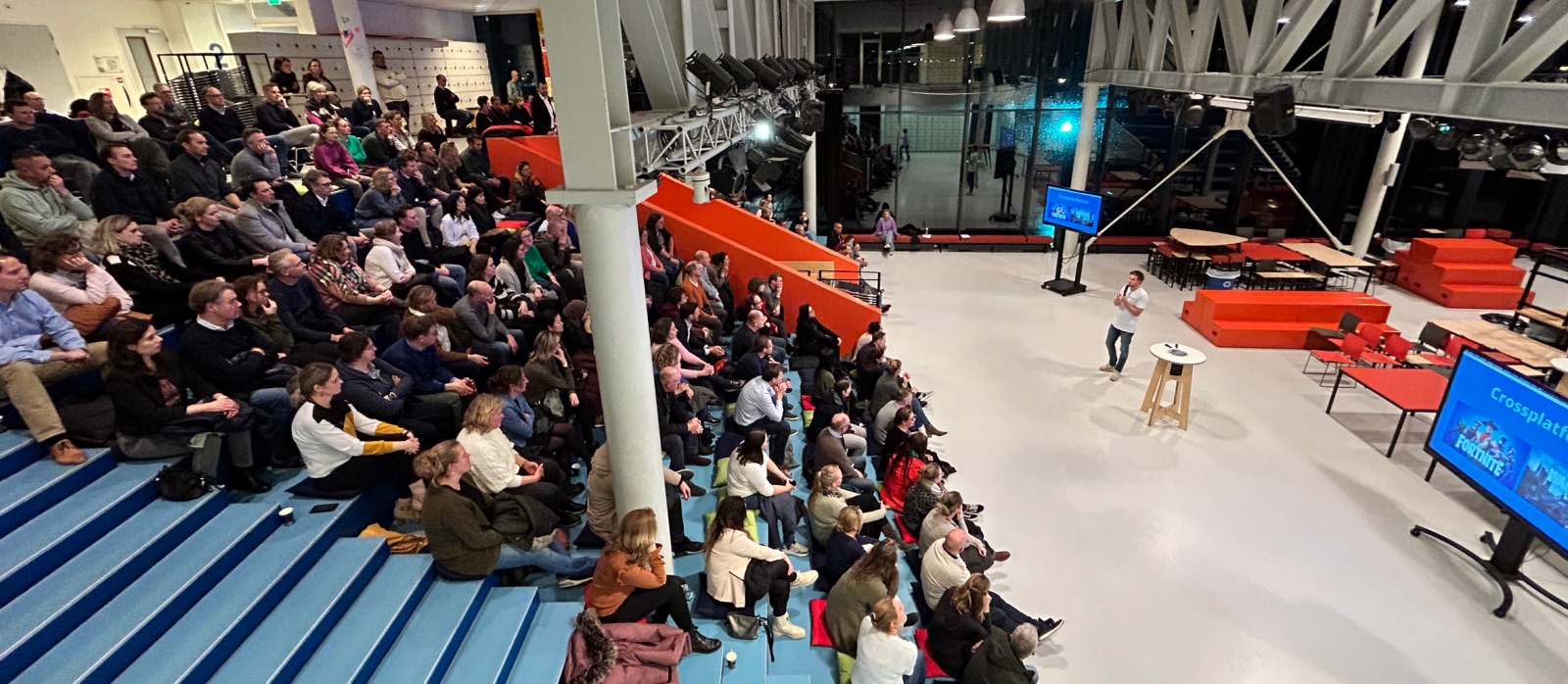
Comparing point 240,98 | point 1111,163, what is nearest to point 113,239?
point 240,98

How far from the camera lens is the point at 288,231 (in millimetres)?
5395

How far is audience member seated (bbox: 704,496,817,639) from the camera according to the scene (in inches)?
147

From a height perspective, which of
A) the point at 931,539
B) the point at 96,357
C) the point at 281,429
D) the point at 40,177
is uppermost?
the point at 40,177

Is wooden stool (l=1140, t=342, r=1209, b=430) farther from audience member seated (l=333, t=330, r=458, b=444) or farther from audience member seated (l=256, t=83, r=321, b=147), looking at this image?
audience member seated (l=256, t=83, r=321, b=147)

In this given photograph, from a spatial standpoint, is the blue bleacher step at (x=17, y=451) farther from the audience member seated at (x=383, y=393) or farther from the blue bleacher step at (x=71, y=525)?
the audience member seated at (x=383, y=393)

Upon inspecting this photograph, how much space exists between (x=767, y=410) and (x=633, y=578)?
6.93 feet

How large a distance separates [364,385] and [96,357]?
52.9 inches

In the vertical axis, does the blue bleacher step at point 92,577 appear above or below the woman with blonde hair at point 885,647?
above

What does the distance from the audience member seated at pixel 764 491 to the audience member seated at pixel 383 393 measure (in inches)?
72.4

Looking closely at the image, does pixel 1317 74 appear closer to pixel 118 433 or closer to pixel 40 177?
pixel 118 433

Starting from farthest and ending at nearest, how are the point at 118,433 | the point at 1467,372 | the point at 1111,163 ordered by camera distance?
1. the point at 1111,163
2. the point at 1467,372
3. the point at 118,433

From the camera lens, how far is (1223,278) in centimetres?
1108

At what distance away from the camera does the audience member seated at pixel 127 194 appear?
15.5 feet

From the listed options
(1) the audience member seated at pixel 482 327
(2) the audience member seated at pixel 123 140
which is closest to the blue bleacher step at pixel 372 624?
(1) the audience member seated at pixel 482 327
